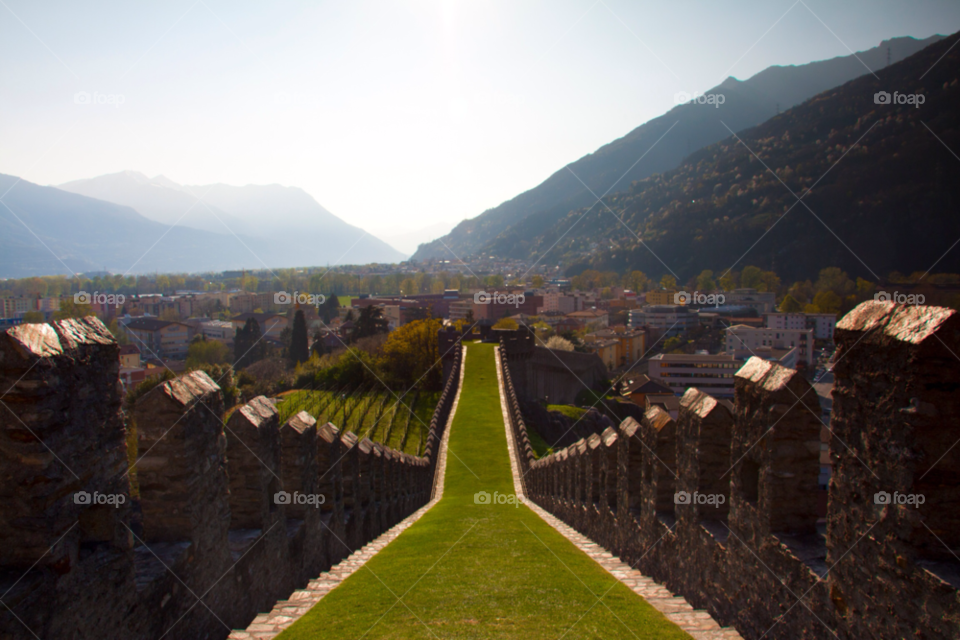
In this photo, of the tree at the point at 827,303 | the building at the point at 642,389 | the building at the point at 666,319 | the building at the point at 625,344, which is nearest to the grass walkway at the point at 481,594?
the building at the point at 642,389

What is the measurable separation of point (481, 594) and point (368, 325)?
2155 inches

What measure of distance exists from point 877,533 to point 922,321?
115cm

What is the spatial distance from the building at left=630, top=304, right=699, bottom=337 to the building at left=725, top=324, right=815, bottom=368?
70.5 feet

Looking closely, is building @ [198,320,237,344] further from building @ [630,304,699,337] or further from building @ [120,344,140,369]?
building @ [630,304,699,337]

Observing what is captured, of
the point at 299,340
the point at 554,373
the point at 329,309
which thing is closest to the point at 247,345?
the point at 299,340

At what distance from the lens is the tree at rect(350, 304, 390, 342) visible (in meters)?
58.5

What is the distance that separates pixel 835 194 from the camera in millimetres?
93062

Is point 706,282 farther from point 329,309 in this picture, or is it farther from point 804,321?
point 329,309

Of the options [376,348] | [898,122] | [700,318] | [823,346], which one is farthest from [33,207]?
[898,122]

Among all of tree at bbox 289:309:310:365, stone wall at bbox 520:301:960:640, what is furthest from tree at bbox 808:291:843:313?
stone wall at bbox 520:301:960:640

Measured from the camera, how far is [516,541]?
29.7ft

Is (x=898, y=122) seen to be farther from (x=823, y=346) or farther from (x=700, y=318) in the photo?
(x=823, y=346)

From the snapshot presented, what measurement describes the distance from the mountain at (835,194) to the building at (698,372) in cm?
2886

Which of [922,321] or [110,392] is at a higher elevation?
[922,321]
